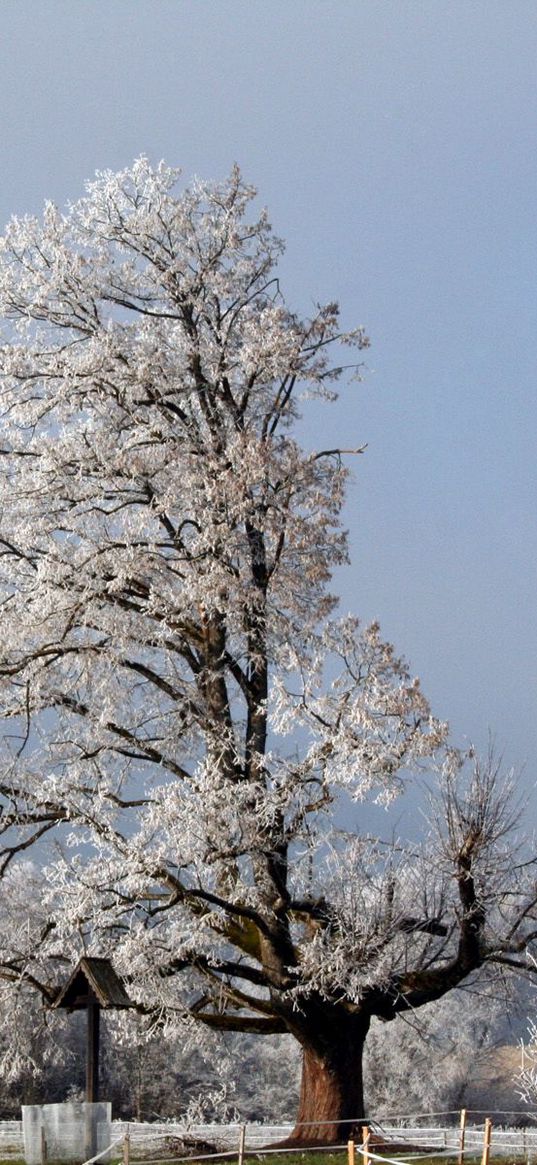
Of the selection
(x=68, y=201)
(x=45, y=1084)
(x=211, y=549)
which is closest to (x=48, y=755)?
(x=211, y=549)

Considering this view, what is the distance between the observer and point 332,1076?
66.2ft

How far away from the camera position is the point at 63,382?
20.7m

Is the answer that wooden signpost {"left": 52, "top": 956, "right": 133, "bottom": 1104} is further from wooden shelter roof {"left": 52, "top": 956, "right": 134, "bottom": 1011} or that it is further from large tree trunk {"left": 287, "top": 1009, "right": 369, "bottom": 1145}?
large tree trunk {"left": 287, "top": 1009, "right": 369, "bottom": 1145}

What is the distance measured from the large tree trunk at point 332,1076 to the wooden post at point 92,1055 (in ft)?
12.2

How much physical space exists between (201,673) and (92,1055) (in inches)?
233

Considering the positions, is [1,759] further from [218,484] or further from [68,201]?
[68,201]

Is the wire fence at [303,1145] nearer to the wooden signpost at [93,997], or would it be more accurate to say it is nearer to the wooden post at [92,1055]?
the wooden post at [92,1055]

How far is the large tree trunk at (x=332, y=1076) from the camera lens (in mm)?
19922

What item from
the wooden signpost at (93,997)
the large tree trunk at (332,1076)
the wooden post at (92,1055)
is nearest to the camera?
the wooden post at (92,1055)

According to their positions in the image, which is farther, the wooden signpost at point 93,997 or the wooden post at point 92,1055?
the wooden signpost at point 93,997

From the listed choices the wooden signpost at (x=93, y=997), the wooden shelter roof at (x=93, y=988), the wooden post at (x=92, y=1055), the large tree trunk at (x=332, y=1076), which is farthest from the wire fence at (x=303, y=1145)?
the wooden shelter roof at (x=93, y=988)

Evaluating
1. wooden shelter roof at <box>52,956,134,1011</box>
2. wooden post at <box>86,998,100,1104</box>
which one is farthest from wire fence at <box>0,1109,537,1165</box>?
wooden shelter roof at <box>52,956,134,1011</box>

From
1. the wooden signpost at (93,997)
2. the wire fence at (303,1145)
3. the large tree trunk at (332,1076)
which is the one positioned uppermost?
the wooden signpost at (93,997)

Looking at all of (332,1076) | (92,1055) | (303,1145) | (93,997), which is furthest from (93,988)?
(332,1076)
